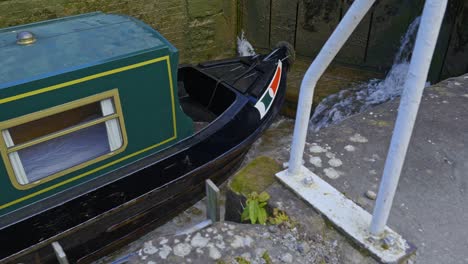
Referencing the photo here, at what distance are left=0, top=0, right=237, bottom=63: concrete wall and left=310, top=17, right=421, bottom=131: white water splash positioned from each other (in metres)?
2.55

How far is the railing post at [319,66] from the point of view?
1367 mm

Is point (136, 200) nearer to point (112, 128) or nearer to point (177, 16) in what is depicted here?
point (112, 128)

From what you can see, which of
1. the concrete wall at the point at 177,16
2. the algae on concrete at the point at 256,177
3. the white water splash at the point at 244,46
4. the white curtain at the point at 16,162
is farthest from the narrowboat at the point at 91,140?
the white water splash at the point at 244,46

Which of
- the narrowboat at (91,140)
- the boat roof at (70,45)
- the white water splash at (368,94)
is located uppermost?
the boat roof at (70,45)

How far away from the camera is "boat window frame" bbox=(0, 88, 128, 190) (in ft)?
8.26

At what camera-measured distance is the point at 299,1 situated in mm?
6707

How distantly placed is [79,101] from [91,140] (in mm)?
401

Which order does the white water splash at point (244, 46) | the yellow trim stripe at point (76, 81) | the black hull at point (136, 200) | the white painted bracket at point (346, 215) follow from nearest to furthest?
the white painted bracket at point (346, 215) < the yellow trim stripe at point (76, 81) < the black hull at point (136, 200) < the white water splash at point (244, 46)

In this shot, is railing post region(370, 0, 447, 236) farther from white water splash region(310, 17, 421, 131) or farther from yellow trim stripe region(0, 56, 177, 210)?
white water splash region(310, 17, 421, 131)

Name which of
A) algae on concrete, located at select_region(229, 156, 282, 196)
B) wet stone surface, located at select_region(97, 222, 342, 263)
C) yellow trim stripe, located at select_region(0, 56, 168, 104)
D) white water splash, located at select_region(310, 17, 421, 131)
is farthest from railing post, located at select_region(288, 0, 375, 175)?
white water splash, located at select_region(310, 17, 421, 131)

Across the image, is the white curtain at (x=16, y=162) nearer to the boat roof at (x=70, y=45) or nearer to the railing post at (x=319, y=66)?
the boat roof at (x=70, y=45)

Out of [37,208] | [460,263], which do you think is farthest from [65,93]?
[460,263]

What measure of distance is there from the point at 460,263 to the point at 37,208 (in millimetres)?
2651

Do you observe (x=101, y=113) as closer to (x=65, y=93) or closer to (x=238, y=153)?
(x=65, y=93)
